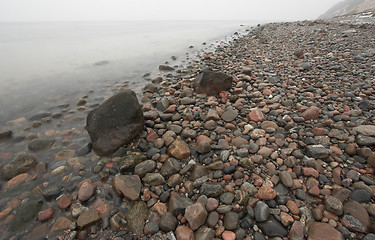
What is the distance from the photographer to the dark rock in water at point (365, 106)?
396 centimetres

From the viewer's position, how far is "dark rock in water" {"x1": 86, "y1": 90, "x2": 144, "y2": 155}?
375cm

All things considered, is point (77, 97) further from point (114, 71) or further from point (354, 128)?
point (354, 128)

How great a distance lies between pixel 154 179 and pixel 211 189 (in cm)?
99

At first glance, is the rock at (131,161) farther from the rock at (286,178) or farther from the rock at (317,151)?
the rock at (317,151)

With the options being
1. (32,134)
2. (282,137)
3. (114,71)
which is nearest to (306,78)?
(282,137)

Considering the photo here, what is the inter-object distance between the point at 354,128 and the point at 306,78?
298 centimetres

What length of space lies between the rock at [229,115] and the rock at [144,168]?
6.96 ft

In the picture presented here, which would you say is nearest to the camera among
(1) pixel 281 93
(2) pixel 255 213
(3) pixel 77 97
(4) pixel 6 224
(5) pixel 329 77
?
(2) pixel 255 213

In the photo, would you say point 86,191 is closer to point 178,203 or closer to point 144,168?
point 144,168

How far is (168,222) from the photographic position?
2.36 m

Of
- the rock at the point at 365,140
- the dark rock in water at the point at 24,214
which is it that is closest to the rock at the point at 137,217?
the dark rock in water at the point at 24,214

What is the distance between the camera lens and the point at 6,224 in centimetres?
258

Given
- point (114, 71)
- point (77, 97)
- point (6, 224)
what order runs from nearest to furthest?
point (6, 224)
point (77, 97)
point (114, 71)

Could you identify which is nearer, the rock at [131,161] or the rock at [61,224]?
the rock at [61,224]
